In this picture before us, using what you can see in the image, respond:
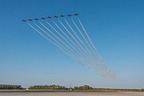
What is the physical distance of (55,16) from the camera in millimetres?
53781
